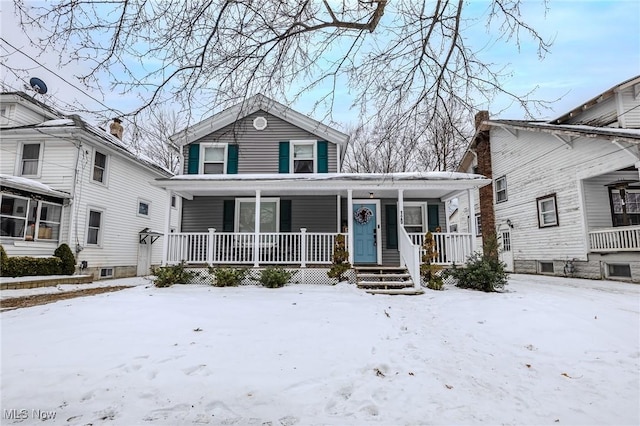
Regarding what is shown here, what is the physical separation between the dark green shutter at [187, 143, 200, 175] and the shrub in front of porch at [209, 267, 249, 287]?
179 inches

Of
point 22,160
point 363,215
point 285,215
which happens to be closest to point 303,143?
point 285,215

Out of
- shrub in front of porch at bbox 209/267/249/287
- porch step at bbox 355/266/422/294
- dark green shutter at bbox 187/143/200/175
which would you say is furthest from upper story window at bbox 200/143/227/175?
porch step at bbox 355/266/422/294

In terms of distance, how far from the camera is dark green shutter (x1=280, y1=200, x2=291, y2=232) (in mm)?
11711

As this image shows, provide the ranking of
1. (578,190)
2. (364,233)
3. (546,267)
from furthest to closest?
1. (546,267)
2. (578,190)
3. (364,233)

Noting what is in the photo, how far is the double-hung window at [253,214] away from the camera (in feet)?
38.8

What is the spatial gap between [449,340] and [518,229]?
12.5 m

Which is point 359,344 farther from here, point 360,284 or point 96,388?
point 360,284

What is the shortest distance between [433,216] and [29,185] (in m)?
13.9

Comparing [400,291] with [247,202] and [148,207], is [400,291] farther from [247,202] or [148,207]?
[148,207]

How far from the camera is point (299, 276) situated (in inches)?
394

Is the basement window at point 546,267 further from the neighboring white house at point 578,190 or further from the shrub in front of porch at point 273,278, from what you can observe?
the shrub in front of porch at point 273,278

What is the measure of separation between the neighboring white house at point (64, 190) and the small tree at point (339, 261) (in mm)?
5427

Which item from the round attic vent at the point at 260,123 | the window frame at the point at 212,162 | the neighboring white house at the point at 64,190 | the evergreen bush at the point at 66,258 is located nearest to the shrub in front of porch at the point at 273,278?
the neighboring white house at the point at 64,190

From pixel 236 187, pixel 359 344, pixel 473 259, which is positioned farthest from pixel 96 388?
pixel 473 259
